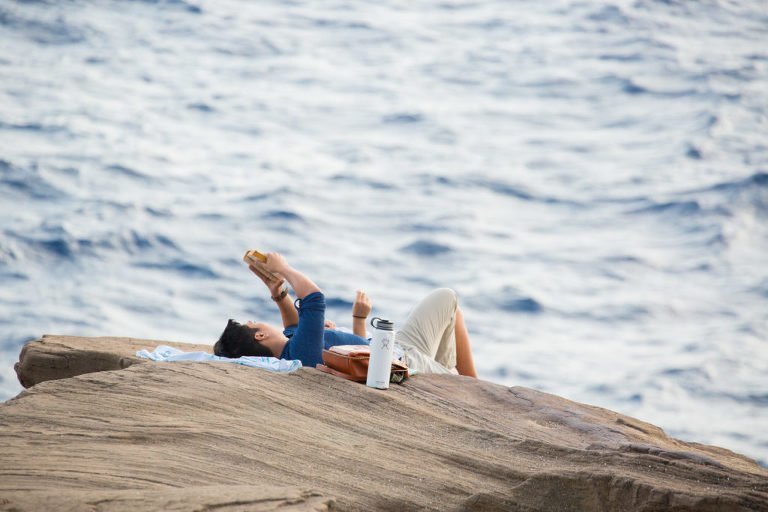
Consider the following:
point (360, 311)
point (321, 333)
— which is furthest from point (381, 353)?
point (360, 311)

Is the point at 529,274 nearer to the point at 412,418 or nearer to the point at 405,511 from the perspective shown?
the point at 412,418

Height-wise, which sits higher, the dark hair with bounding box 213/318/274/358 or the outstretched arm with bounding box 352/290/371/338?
the outstretched arm with bounding box 352/290/371/338

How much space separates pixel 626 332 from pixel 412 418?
8650 mm

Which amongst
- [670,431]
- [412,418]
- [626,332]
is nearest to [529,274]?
[626,332]

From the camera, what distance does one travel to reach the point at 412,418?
11.7ft

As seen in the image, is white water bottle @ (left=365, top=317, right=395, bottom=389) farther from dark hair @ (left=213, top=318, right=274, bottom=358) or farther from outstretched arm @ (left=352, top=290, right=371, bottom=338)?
dark hair @ (left=213, top=318, right=274, bottom=358)

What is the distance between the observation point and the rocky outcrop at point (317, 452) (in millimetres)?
2582

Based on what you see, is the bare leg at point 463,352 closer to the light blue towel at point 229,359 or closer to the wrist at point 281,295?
the wrist at point 281,295

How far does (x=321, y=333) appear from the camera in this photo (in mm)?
4113

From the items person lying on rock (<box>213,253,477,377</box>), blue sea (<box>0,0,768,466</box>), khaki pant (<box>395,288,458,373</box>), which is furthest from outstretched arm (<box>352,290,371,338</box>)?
blue sea (<box>0,0,768,466</box>)

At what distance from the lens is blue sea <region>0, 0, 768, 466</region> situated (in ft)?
A: 36.1

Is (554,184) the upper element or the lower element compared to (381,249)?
upper

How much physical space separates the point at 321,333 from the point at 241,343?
532 mm

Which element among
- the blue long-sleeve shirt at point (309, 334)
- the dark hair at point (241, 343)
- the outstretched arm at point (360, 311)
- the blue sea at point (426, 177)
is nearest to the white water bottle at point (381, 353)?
the blue long-sleeve shirt at point (309, 334)
